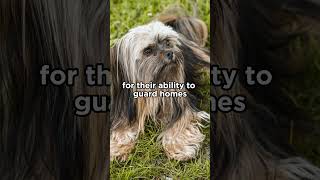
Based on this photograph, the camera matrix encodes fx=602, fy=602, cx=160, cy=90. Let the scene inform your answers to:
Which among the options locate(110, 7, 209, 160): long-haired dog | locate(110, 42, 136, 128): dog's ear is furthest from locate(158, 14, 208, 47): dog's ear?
locate(110, 42, 136, 128): dog's ear

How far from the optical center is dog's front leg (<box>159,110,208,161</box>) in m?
2.42

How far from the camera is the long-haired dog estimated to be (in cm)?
240

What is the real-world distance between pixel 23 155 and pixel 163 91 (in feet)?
2.01

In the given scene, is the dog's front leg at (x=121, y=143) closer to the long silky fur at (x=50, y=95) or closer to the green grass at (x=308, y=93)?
the long silky fur at (x=50, y=95)

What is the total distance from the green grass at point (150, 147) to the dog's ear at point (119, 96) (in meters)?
0.08

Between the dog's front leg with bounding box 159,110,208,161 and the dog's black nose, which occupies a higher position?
the dog's black nose

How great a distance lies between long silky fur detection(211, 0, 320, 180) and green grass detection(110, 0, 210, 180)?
1.8 inches

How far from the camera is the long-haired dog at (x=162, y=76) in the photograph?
240cm

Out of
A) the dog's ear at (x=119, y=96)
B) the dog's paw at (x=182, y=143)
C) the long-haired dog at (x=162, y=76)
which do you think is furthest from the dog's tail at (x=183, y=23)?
the dog's paw at (x=182, y=143)

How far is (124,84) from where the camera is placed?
7.99 ft

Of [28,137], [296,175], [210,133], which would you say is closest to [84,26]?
[28,137]

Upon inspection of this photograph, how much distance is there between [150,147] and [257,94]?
48 centimetres

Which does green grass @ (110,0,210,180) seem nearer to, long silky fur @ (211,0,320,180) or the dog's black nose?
long silky fur @ (211,0,320,180)

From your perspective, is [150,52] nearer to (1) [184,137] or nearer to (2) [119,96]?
(2) [119,96]
